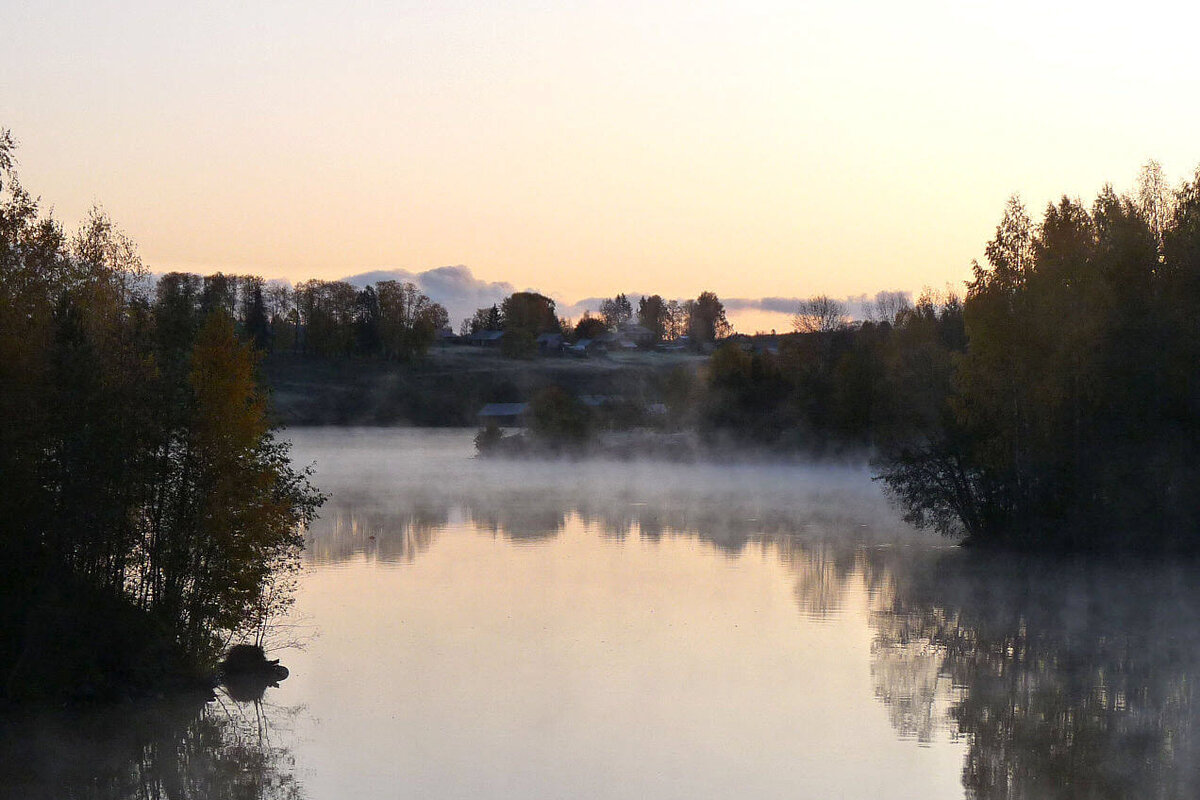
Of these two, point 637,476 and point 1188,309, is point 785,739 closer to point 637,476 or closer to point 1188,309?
point 1188,309

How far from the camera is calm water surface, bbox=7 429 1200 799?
15.3 metres

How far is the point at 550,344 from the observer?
164750 millimetres

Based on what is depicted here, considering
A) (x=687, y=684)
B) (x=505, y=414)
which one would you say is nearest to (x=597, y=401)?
(x=505, y=414)

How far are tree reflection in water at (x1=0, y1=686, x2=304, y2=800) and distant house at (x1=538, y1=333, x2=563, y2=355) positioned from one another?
141869 millimetres

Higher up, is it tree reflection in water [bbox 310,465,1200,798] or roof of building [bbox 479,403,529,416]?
roof of building [bbox 479,403,529,416]

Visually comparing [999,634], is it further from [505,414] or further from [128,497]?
[505,414]

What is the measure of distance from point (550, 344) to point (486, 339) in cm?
883

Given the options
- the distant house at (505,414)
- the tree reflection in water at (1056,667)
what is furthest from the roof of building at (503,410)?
the tree reflection in water at (1056,667)

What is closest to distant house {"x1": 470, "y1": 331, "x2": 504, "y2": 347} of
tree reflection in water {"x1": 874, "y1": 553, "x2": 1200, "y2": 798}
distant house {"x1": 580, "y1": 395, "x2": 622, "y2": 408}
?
distant house {"x1": 580, "y1": 395, "x2": 622, "y2": 408}

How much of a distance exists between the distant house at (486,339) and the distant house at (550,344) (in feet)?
17.8

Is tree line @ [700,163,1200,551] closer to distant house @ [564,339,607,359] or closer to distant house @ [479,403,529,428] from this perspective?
distant house @ [479,403,529,428]

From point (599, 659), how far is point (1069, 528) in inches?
695

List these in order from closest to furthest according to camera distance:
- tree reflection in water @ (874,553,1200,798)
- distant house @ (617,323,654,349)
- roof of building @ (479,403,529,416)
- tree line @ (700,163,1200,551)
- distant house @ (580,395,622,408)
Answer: tree reflection in water @ (874,553,1200,798)
tree line @ (700,163,1200,551)
distant house @ (580,395,622,408)
roof of building @ (479,403,529,416)
distant house @ (617,323,654,349)

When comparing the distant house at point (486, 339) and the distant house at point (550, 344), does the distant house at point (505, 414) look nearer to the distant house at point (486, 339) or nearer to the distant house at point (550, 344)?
the distant house at point (550, 344)
